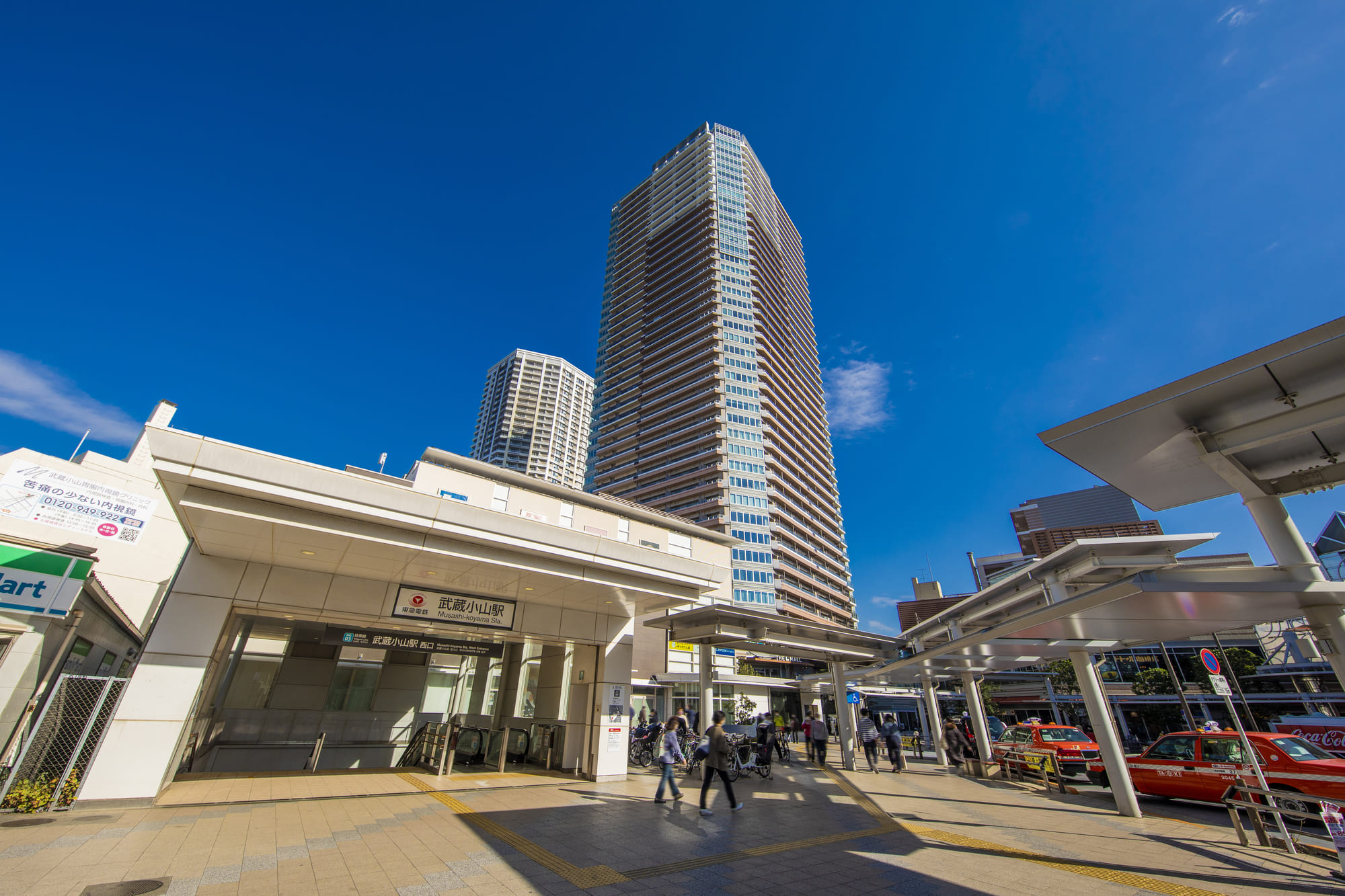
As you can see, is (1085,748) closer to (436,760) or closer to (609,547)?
(609,547)

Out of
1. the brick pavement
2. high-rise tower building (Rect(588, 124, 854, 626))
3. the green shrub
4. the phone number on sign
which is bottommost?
the brick pavement

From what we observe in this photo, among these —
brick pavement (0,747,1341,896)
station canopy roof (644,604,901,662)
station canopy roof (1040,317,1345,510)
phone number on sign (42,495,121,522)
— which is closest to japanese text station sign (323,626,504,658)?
brick pavement (0,747,1341,896)

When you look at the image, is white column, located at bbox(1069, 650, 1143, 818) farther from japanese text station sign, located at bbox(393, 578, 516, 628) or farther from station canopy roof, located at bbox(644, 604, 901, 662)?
japanese text station sign, located at bbox(393, 578, 516, 628)

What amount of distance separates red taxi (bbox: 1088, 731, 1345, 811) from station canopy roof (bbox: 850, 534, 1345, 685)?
1.96 meters

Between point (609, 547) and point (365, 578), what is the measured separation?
187 inches

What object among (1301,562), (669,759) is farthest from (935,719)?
(1301,562)

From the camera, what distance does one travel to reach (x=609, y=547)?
979 cm

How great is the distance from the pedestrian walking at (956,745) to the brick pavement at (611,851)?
758 centimetres

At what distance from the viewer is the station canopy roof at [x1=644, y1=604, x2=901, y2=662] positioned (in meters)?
13.0

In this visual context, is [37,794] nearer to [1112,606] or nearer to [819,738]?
[1112,606]

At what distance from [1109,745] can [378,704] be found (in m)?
19.3

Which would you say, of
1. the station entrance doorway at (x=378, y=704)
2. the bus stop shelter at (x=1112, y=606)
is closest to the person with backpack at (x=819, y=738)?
the bus stop shelter at (x=1112, y=606)

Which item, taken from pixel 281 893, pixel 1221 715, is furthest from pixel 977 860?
pixel 1221 715

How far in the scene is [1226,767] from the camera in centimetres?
950
